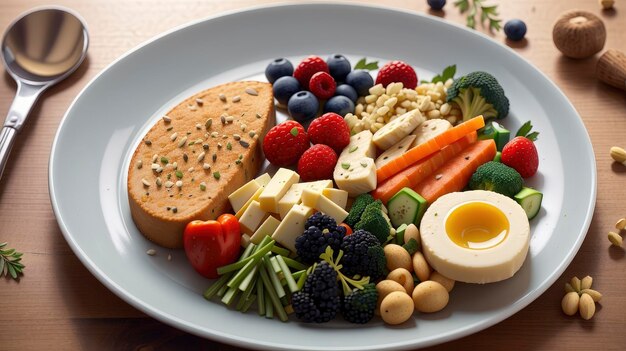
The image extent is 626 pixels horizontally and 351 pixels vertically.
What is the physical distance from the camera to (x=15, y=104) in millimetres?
4340

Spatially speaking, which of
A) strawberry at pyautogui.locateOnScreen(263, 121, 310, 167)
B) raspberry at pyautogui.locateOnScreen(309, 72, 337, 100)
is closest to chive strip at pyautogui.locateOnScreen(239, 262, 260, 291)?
strawberry at pyautogui.locateOnScreen(263, 121, 310, 167)

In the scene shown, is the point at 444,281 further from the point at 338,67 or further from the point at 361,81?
the point at 338,67

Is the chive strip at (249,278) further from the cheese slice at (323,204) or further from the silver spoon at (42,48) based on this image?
the silver spoon at (42,48)

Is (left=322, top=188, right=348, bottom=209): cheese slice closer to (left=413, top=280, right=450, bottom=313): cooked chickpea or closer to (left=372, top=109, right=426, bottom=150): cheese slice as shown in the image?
(left=372, top=109, right=426, bottom=150): cheese slice

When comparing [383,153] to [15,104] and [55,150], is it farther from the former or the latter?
[15,104]

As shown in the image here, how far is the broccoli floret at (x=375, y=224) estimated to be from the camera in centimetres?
335

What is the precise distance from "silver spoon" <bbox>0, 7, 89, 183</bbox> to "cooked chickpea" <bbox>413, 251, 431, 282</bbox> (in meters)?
2.67

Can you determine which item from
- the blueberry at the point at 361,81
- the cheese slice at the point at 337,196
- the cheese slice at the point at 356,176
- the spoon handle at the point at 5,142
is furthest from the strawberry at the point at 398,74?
the spoon handle at the point at 5,142

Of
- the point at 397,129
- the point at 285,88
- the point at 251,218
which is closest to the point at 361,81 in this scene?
the point at 285,88

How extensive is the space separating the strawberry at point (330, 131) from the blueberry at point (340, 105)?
208 mm

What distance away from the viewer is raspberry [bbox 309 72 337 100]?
4.21m

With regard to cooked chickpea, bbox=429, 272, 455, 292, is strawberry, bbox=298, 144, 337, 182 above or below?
above

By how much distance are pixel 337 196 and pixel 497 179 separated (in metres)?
0.82

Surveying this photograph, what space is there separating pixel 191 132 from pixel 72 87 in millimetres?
1144
